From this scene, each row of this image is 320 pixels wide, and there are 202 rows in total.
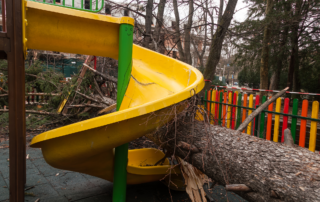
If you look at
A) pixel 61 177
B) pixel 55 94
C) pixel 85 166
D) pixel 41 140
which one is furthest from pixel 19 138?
pixel 55 94

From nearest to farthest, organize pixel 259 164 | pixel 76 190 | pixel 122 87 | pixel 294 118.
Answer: pixel 259 164 → pixel 122 87 → pixel 76 190 → pixel 294 118

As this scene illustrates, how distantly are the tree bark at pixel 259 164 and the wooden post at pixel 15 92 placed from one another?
48.0 inches

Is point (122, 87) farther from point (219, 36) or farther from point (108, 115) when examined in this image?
point (219, 36)

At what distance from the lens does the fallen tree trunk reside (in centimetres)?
133

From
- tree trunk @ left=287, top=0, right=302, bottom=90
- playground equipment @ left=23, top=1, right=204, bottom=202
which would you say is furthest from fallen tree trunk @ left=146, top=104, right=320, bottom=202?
tree trunk @ left=287, top=0, right=302, bottom=90

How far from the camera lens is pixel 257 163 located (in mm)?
1566

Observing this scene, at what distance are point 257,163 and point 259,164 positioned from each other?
15mm

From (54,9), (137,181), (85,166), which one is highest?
(54,9)

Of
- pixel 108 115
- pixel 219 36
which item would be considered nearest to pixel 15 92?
pixel 108 115

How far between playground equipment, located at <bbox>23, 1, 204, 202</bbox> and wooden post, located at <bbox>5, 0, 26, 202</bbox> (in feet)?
0.52

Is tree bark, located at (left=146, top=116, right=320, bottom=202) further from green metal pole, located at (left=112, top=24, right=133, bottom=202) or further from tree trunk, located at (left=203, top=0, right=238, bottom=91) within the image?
tree trunk, located at (left=203, top=0, right=238, bottom=91)

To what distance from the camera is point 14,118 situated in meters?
1.73

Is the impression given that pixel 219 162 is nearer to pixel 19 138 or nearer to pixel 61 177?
pixel 19 138

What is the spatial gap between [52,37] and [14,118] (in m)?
0.92
